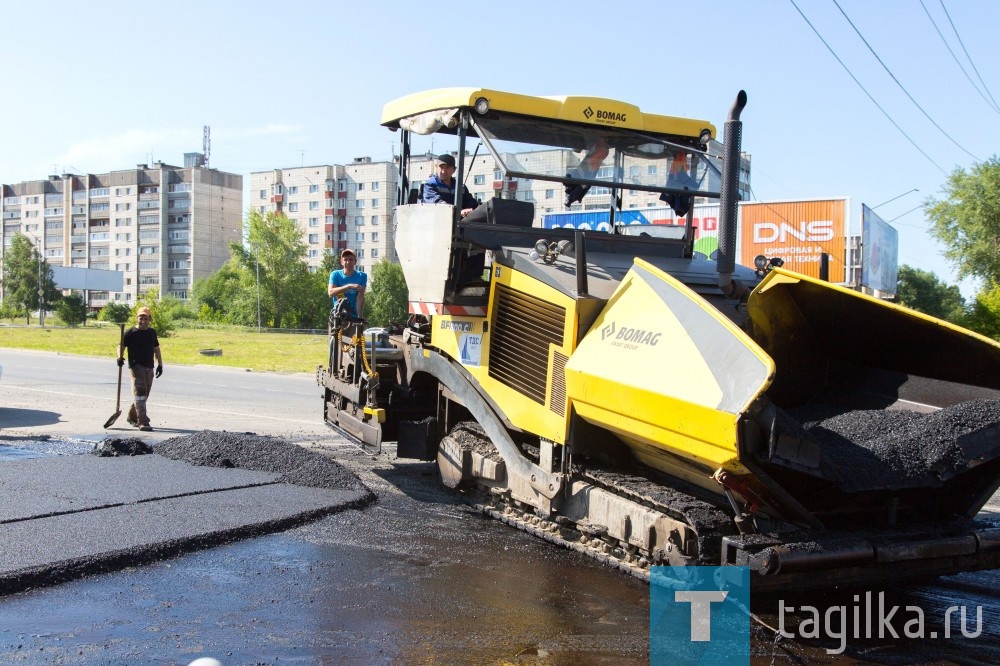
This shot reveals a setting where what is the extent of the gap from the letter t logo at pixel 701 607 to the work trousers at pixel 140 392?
26.5 feet

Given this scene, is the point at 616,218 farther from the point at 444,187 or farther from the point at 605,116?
the point at 444,187

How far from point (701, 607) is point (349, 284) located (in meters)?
5.56

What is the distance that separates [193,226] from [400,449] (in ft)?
299

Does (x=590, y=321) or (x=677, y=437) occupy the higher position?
(x=590, y=321)

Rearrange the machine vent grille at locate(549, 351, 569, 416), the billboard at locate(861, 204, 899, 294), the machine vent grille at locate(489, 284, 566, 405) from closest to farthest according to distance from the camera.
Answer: the machine vent grille at locate(549, 351, 569, 416), the machine vent grille at locate(489, 284, 566, 405), the billboard at locate(861, 204, 899, 294)

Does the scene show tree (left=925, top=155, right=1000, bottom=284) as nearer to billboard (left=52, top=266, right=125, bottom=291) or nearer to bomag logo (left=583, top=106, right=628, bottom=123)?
bomag logo (left=583, top=106, right=628, bottom=123)

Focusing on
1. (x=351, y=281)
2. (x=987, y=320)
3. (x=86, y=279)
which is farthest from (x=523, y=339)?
(x=86, y=279)

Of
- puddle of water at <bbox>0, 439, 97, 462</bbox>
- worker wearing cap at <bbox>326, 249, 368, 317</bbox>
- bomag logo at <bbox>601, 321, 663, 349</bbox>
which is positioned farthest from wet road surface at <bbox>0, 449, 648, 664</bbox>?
puddle of water at <bbox>0, 439, 97, 462</bbox>

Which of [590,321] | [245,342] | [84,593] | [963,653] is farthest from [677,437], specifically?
[245,342]

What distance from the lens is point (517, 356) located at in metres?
5.47

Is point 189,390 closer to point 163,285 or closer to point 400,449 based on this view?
point 400,449

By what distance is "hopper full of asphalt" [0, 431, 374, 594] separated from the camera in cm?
480

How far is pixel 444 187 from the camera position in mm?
6527

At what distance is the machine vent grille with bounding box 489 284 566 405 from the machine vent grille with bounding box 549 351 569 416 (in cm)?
9
